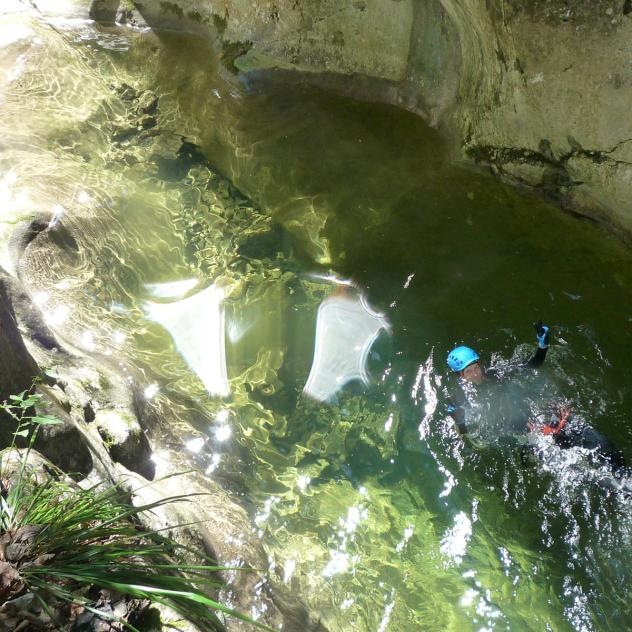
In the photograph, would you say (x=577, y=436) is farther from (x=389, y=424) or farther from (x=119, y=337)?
(x=119, y=337)

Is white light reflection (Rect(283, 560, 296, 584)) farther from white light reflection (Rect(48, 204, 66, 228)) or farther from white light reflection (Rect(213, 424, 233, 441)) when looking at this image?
white light reflection (Rect(48, 204, 66, 228))

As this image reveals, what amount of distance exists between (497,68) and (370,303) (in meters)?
2.90

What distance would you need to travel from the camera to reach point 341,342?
543 centimetres

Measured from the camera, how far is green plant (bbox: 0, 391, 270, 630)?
194cm

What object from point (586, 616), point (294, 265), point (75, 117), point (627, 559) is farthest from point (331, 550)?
point (75, 117)

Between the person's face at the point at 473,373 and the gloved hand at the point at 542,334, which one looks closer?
the gloved hand at the point at 542,334

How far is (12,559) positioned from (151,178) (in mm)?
5570

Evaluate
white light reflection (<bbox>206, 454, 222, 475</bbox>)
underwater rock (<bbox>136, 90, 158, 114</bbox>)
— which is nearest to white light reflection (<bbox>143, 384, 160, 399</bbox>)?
white light reflection (<bbox>206, 454, 222, 475</bbox>)

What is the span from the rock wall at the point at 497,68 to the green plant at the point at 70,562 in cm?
538

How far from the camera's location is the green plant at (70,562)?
6.38 feet

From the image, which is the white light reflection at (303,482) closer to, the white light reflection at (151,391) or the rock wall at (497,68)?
the white light reflection at (151,391)

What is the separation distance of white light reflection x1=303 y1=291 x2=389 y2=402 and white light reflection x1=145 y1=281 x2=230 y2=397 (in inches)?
31.0

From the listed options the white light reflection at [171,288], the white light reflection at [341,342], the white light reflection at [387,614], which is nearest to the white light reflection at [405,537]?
the white light reflection at [387,614]

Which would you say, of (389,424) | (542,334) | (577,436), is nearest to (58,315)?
(389,424)
